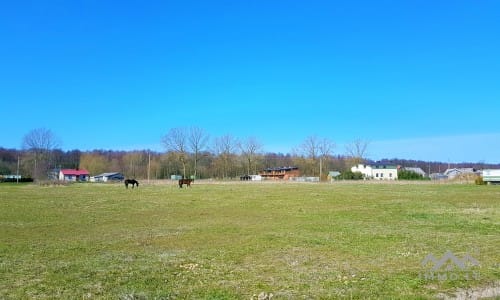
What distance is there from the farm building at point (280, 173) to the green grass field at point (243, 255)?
426ft

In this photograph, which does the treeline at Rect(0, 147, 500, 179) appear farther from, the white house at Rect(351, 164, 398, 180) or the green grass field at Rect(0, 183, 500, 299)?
the green grass field at Rect(0, 183, 500, 299)

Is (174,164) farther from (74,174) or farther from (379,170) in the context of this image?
(379,170)

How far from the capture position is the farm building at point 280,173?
16005 centimetres

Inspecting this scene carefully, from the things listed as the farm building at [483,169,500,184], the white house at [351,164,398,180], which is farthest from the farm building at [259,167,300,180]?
the farm building at [483,169,500,184]

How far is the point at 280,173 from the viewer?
177 metres

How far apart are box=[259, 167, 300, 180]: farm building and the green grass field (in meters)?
130

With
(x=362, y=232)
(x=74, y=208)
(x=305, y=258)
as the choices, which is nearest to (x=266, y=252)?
(x=305, y=258)

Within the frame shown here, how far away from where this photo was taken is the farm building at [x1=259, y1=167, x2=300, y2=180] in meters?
160

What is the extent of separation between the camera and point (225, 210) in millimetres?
27891

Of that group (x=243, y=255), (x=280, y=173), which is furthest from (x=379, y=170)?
(x=243, y=255)

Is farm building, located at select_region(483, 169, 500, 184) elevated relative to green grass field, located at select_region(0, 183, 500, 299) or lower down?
elevated

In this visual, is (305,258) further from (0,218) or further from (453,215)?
(0,218)

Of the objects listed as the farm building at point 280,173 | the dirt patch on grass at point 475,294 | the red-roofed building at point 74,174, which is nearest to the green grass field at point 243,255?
the dirt patch on grass at point 475,294

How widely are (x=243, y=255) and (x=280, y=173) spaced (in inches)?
6496
